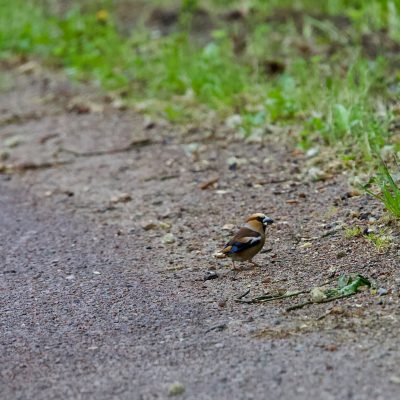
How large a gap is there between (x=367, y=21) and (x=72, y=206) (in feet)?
13.2

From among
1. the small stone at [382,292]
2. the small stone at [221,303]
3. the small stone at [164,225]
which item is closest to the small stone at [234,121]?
the small stone at [164,225]

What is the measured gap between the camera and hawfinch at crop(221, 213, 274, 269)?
14.6 feet

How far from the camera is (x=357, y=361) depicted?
10.6 ft

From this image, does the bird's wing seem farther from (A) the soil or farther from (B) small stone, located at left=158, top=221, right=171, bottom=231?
(B) small stone, located at left=158, top=221, right=171, bottom=231

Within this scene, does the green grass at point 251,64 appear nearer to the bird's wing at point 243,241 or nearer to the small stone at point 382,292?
the bird's wing at point 243,241

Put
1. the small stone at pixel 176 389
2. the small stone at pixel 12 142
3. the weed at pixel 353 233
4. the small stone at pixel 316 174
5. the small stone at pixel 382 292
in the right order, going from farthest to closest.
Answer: the small stone at pixel 12 142 < the small stone at pixel 316 174 < the weed at pixel 353 233 < the small stone at pixel 382 292 < the small stone at pixel 176 389

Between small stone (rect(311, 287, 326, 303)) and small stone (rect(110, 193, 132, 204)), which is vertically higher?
small stone (rect(311, 287, 326, 303))

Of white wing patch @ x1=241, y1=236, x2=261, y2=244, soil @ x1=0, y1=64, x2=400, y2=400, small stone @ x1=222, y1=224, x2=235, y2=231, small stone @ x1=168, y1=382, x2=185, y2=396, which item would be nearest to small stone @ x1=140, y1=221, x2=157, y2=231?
soil @ x1=0, y1=64, x2=400, y2=400

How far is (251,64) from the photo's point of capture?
8.28 meters

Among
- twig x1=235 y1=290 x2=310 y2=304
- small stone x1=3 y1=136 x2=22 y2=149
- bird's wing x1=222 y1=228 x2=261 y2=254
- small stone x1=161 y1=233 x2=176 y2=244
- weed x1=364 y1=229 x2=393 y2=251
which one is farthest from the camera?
small stone x1=3 y1=136 x2=22 y2=149

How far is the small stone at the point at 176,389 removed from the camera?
317cm

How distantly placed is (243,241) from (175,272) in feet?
1.33

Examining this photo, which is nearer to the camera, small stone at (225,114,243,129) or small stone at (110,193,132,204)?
small stone at (110,193,132,204)

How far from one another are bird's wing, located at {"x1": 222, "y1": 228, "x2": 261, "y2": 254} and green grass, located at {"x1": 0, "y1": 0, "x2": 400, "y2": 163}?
1.17 meters
